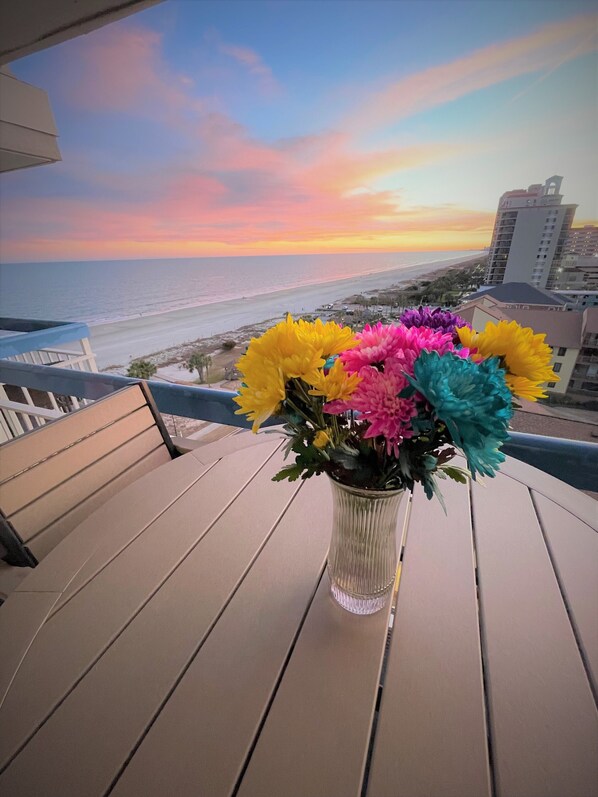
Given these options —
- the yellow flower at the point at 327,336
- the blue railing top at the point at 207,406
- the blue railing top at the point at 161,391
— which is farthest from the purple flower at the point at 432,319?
the blue railing top at the point at 161,391

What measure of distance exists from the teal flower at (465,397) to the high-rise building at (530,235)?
1.49 meters

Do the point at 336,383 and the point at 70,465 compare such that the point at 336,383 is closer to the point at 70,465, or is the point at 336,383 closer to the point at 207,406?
the point at 70,465

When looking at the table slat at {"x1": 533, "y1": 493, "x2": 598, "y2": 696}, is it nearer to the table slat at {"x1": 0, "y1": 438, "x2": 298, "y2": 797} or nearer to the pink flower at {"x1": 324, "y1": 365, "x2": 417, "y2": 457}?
the pink flower at {"x1": 324, "y1": 365, "x2": 417, "y2": 457}

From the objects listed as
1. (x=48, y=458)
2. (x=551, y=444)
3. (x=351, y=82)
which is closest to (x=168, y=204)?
(x=351, y=82)

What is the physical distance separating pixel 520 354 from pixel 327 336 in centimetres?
26

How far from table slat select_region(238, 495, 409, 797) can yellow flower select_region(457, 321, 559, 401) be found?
0.43m

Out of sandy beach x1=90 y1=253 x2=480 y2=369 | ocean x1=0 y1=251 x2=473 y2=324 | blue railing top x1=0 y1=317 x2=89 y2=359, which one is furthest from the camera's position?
sandy beach x1=90 y1=253 x2=480 y2=369

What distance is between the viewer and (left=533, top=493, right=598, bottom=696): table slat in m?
0.51

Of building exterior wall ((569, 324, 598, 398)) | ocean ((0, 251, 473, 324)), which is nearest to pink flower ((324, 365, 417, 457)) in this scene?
building exterior wall ((569, 324, 598, 398))

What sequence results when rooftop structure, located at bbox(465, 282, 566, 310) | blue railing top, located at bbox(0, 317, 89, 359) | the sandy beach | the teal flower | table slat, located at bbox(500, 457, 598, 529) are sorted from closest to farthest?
the teal flower, table slat, located at bbox(500, 457, 598, 529), rooftop structure, located at bbox(465, 282, 566, 310), blue railing top, located at bbox(0, 317, 89, 359), the sandy beach

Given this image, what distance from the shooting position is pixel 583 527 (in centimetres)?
71

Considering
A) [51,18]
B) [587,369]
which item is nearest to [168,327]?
[51,18]

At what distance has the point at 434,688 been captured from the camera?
0.45 meters

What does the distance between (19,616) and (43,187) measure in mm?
8851
